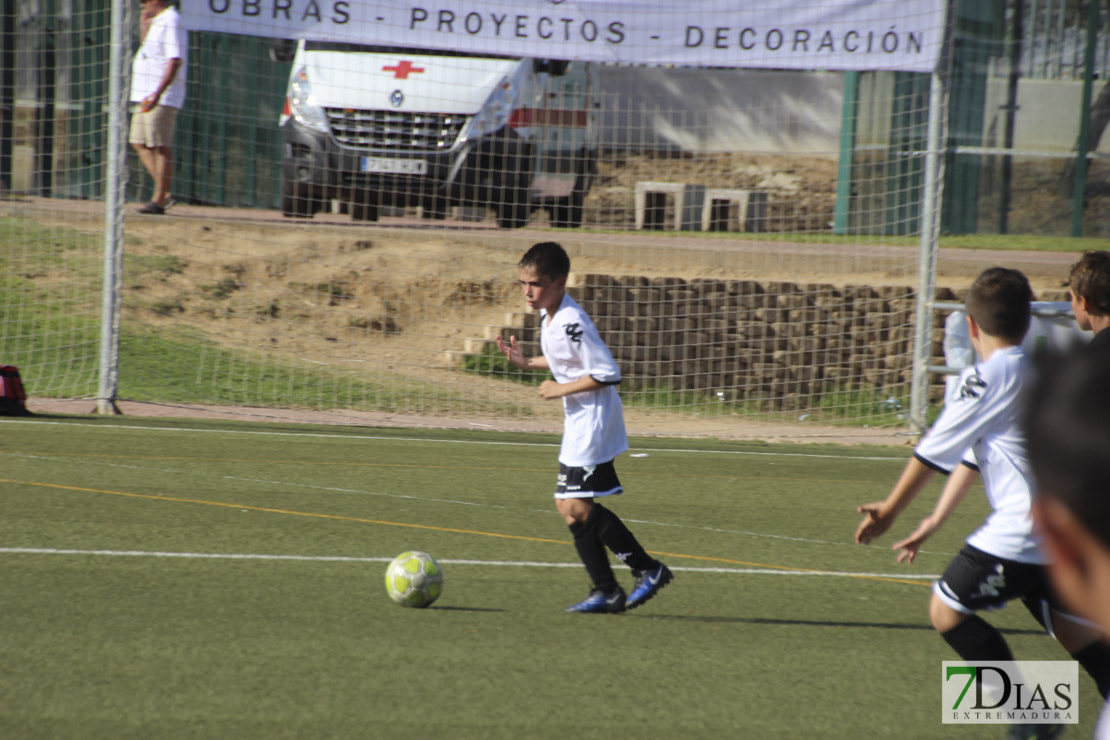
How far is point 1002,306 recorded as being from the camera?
359cm

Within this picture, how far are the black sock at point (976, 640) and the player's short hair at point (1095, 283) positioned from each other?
1223 millimetres

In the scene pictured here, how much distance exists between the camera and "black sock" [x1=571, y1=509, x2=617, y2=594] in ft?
15.8

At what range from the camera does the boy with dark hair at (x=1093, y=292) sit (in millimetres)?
3952

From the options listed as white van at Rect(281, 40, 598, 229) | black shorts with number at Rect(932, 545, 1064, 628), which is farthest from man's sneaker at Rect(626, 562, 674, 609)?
white van at Rect(281, 40, 598, 229)

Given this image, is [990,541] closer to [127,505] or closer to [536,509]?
[536,509]

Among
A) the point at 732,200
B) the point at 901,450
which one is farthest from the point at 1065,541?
the point at 732,200

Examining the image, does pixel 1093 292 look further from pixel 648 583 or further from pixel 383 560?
pixel 383 560

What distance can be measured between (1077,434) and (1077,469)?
0.03 m

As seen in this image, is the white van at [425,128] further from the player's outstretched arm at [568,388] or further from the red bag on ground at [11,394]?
the player's outstretched arm at [568,388]

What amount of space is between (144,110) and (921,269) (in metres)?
7.58

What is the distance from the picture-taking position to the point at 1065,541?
1.14 m

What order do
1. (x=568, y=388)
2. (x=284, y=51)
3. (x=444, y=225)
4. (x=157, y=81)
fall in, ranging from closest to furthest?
(x=568, y=388) < (x=157, y=81) < (x=444, y=225) < (x=284, y=51)

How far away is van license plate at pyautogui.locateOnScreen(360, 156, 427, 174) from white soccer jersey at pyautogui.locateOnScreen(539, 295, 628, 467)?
26.2 feet

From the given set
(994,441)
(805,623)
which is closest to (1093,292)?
(994,441)
